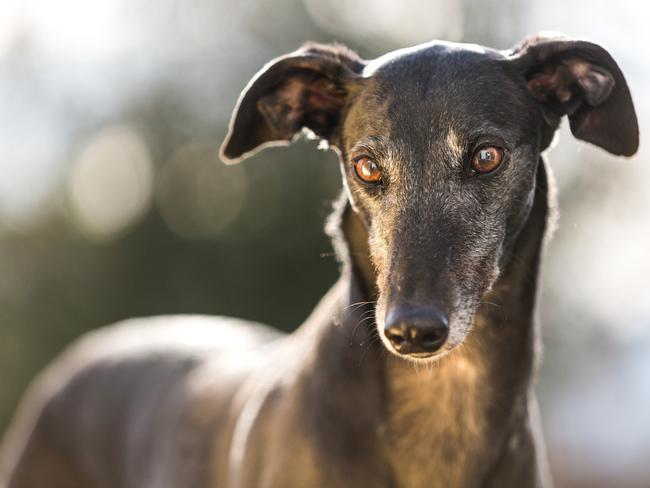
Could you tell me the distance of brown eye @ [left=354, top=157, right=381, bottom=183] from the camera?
3642 mm

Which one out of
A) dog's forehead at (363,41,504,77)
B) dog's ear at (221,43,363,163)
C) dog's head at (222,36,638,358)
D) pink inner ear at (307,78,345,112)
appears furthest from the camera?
pink inner ear at (307,78,345,112)

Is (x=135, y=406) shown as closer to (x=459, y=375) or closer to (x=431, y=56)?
(x=459, y=375)

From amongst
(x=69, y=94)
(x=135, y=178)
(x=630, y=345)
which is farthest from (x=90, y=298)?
(x=630, y=345)

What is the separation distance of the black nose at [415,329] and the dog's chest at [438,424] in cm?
60

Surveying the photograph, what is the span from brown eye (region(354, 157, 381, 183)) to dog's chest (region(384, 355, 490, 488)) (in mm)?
728

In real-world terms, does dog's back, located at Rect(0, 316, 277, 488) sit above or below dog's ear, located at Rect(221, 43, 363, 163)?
below

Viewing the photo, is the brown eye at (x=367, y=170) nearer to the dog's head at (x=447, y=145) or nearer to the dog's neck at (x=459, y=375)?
the dog's head at (x=447, y=145)

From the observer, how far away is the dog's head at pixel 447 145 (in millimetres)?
3393

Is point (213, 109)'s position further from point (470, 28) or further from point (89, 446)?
point (89, 446)

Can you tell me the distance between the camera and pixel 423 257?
340 cm

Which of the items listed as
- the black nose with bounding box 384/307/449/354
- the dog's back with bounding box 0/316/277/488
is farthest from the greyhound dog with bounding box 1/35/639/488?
the dog's back with bounding box 0/316/277/488

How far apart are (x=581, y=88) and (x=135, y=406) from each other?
2.83 metres

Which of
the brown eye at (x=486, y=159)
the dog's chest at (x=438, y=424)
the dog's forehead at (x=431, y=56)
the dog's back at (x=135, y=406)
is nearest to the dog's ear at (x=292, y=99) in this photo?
the dog's forehead at (x=431, y=56)

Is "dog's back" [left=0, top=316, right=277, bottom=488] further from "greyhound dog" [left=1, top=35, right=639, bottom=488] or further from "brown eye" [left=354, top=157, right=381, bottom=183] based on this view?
"brown eye" [left=354, top=157, right=381, bottom=183]
